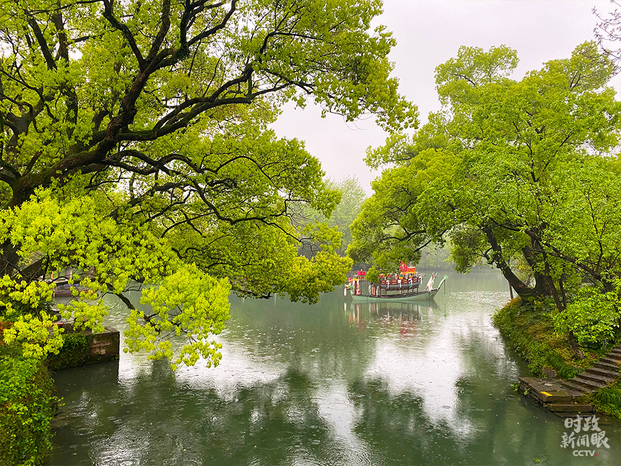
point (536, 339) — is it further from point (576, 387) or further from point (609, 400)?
point (609, 400)

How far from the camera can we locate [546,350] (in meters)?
15.2

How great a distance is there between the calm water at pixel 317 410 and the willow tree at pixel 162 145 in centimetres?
301

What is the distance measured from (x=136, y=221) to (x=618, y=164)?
822 inches

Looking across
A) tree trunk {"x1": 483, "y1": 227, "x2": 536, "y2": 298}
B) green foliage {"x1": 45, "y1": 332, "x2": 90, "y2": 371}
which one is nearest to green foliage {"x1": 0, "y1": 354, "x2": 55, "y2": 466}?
green foliage {"x1": 45, "y1": 332, "x2": 90, "y2": 371}

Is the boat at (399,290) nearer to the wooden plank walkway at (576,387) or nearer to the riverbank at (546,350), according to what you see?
the riverbank at (546,350)

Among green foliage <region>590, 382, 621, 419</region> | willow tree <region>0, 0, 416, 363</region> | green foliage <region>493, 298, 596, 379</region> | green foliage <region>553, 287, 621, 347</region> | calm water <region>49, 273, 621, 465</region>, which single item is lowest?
calm water <region>49, 273, 621, 465</region>

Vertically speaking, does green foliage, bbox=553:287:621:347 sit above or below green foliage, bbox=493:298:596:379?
above

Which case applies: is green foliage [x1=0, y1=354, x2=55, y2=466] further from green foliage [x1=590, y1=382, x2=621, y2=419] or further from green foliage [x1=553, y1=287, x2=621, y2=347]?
green foliage [x1=590, y1=382, x2=621, y2=419]

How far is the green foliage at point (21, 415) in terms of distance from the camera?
6566 millimetres

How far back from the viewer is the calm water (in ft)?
30.0

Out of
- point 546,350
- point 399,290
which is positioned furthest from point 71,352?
point 399,290

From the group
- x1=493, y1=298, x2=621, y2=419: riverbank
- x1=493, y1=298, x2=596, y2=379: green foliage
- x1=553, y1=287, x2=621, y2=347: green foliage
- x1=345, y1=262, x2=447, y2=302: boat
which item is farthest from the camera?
x1=345, y1=262, x2=447, y2=302: boat

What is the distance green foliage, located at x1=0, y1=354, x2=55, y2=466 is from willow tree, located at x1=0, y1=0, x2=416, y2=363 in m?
1.28

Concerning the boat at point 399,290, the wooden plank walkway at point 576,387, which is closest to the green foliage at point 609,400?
the wooden plank walkway at point 576,387
